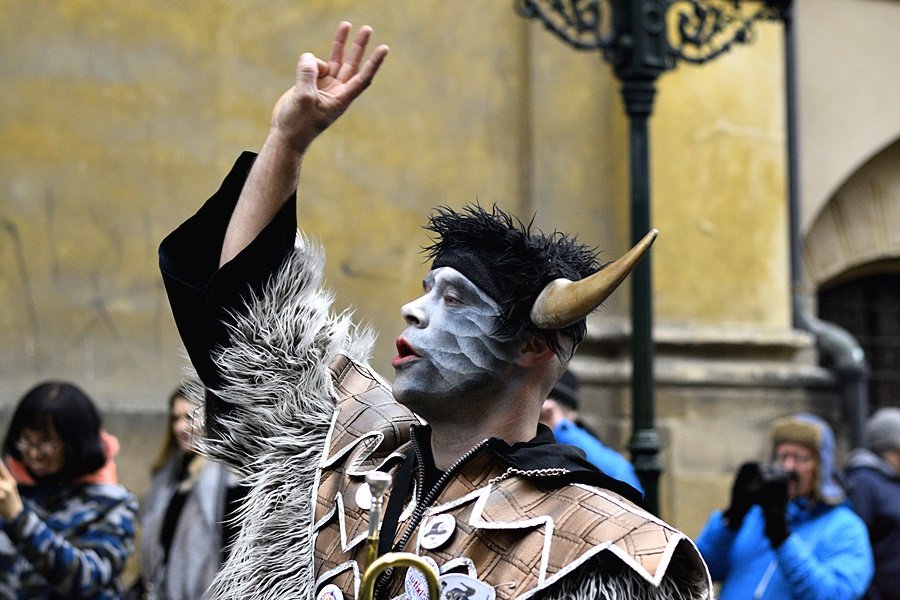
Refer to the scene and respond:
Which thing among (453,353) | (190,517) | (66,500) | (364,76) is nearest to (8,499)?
(66,500)

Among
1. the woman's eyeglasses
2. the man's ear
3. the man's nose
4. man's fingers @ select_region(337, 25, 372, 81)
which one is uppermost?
man's fingers @ select_region(337, 25, 372, 81)

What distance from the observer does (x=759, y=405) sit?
371 inches

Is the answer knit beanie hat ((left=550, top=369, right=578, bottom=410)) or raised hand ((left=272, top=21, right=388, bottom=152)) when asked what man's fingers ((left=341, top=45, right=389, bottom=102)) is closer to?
raised hand ((left=272, top=21, right=388, bottom=152))

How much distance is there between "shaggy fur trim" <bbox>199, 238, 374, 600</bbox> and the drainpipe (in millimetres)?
6768

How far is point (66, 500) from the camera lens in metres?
5.15

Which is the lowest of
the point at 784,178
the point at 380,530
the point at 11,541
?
the point at 11,541

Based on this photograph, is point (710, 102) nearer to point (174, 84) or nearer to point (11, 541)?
point (174, 84)

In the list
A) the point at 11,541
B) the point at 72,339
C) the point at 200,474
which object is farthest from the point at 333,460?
the point at 72,339

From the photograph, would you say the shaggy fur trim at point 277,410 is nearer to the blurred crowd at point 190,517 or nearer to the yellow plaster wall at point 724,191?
the blurred crowd at point 190,517

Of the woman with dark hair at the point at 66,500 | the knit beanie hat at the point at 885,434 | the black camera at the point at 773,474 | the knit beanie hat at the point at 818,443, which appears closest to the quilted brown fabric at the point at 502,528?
the woman with dark hair at the point at 66,500

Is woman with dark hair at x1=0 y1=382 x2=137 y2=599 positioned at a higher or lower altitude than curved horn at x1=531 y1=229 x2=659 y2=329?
lower

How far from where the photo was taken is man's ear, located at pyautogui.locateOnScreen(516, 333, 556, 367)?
2926 millimetres

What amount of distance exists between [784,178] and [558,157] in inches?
59.2

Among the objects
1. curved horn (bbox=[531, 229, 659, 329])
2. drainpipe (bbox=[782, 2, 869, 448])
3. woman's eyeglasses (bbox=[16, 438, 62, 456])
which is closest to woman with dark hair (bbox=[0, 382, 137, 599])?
woman's eyeglasses (bbox=[16, 438, 62, 456])
